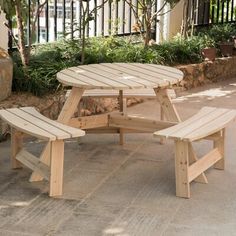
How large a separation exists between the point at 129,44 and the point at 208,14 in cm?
299

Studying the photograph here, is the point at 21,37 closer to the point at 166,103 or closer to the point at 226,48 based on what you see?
the point at 166,103

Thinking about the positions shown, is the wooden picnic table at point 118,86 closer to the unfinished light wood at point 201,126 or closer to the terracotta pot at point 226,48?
the unfinished light wood at point 201,126

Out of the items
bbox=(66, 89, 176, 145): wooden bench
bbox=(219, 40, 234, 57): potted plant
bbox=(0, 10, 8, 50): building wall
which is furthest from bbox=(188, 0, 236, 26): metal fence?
bbox=(66, 89, 176, 145): wooden bench

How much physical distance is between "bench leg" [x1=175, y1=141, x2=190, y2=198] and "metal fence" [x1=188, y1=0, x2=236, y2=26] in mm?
5682

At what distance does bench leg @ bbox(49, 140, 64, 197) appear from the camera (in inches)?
152

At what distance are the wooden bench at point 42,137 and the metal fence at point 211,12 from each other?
5493 mm

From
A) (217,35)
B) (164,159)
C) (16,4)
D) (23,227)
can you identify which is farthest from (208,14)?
(23,227)

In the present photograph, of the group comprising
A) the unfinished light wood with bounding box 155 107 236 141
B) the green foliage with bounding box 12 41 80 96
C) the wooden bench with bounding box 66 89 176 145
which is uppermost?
the green foliage with bounding box 12 41 80 96

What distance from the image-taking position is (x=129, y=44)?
25.3ft

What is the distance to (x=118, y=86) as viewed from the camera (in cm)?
414

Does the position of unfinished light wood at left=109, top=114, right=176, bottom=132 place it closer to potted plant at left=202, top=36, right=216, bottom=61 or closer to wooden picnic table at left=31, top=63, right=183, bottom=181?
wooden picnic table at left=31, top=63, right=183, bottom=181

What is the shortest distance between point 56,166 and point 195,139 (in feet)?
3.06

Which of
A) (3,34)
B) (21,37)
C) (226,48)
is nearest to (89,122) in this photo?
(21,37)

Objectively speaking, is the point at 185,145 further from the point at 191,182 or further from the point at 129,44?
the point at 129,44
